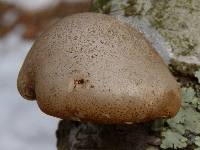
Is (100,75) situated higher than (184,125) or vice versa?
(100,75)

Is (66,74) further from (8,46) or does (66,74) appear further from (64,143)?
(8,46)

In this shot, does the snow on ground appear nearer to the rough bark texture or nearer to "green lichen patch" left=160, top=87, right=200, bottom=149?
the rough bark texture

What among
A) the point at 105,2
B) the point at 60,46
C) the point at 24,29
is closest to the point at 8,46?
the point at 24,29

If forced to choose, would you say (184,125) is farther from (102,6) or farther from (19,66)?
(19,66)

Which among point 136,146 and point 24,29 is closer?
point 136,146

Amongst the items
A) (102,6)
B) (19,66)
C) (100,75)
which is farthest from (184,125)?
(19,66)

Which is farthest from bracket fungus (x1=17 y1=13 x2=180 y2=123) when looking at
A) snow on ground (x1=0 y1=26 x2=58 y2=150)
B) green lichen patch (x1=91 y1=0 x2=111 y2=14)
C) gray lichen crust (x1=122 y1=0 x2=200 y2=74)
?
snow on ground (x1=0 y1=26 x2=58 y2=150)

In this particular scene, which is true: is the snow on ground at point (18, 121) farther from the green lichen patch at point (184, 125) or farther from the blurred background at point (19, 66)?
the green lichen patch at point (184, 125)
